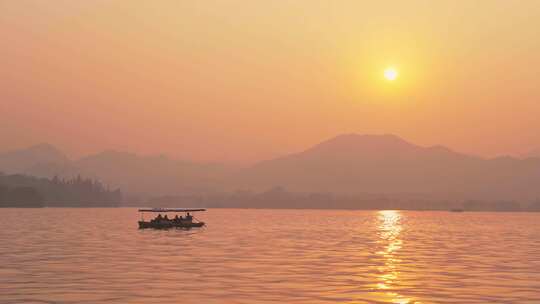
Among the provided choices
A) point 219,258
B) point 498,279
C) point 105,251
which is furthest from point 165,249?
point 498,279

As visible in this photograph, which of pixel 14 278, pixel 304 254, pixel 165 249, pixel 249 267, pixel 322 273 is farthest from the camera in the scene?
pixel 165 249

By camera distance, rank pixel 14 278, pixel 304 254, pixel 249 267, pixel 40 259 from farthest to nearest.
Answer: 1. pixel 304 254
2. pixel 40 259
3. pixel 249 267
4. pixel 14 278

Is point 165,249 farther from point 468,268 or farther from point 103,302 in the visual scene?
point 103,302

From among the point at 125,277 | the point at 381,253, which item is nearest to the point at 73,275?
the point at 125,277

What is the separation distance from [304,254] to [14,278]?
38.7 metres

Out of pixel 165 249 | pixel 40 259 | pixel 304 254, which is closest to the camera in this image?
pixel 40 259

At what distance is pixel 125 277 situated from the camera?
59.6 m

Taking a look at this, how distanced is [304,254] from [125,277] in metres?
33.2

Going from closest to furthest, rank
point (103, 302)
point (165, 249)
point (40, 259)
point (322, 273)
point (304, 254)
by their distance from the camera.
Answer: point (103, 302) → point (322, 273) → point (40, 259) → point (304, 254) → point (165, 249)

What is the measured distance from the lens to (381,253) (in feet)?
308

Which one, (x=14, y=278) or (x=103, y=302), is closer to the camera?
(x=103, y=302)

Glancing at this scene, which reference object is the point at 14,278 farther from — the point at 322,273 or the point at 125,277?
the point at 322,273

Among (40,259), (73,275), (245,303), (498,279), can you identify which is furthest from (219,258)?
(245,303)

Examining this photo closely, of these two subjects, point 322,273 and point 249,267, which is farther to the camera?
point 249,267
